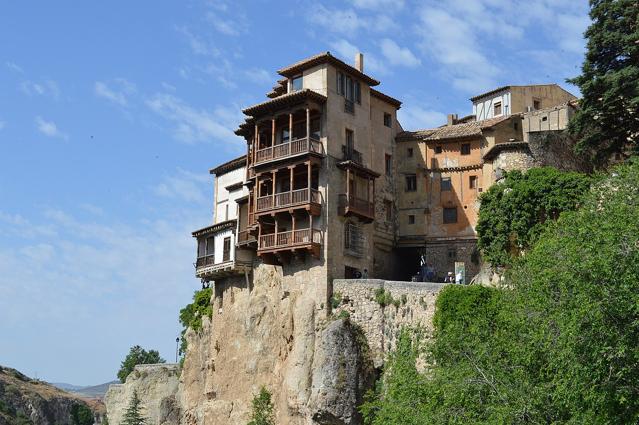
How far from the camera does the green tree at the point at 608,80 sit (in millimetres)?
45219

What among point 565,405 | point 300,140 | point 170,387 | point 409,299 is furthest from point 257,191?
point 565,405

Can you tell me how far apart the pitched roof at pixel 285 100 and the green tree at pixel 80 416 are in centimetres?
8546

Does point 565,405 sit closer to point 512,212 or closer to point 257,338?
point 512,212

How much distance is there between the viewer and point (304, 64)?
181ft

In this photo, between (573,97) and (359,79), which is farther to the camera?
(573,97)

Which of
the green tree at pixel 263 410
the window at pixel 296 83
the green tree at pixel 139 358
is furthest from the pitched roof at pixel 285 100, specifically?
the green tree at pixel 139 358

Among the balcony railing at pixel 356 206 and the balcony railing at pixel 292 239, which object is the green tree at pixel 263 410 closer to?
the balcony railing at pixel 292 239

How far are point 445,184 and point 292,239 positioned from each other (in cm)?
1224

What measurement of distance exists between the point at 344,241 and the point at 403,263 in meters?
7.13

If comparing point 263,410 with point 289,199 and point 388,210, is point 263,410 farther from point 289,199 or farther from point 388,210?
point 388,210

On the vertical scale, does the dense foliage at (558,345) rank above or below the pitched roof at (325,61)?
below

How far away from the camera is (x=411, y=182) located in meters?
59.9

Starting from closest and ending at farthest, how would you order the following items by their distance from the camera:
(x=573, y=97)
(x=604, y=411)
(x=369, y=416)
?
(x=604, y=411) → (x=369, y=416) → (x=573, y=97)

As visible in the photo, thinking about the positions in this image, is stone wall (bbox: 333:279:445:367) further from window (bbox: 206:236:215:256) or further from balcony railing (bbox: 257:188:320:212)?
window (bbox: 206:236:215:256)
